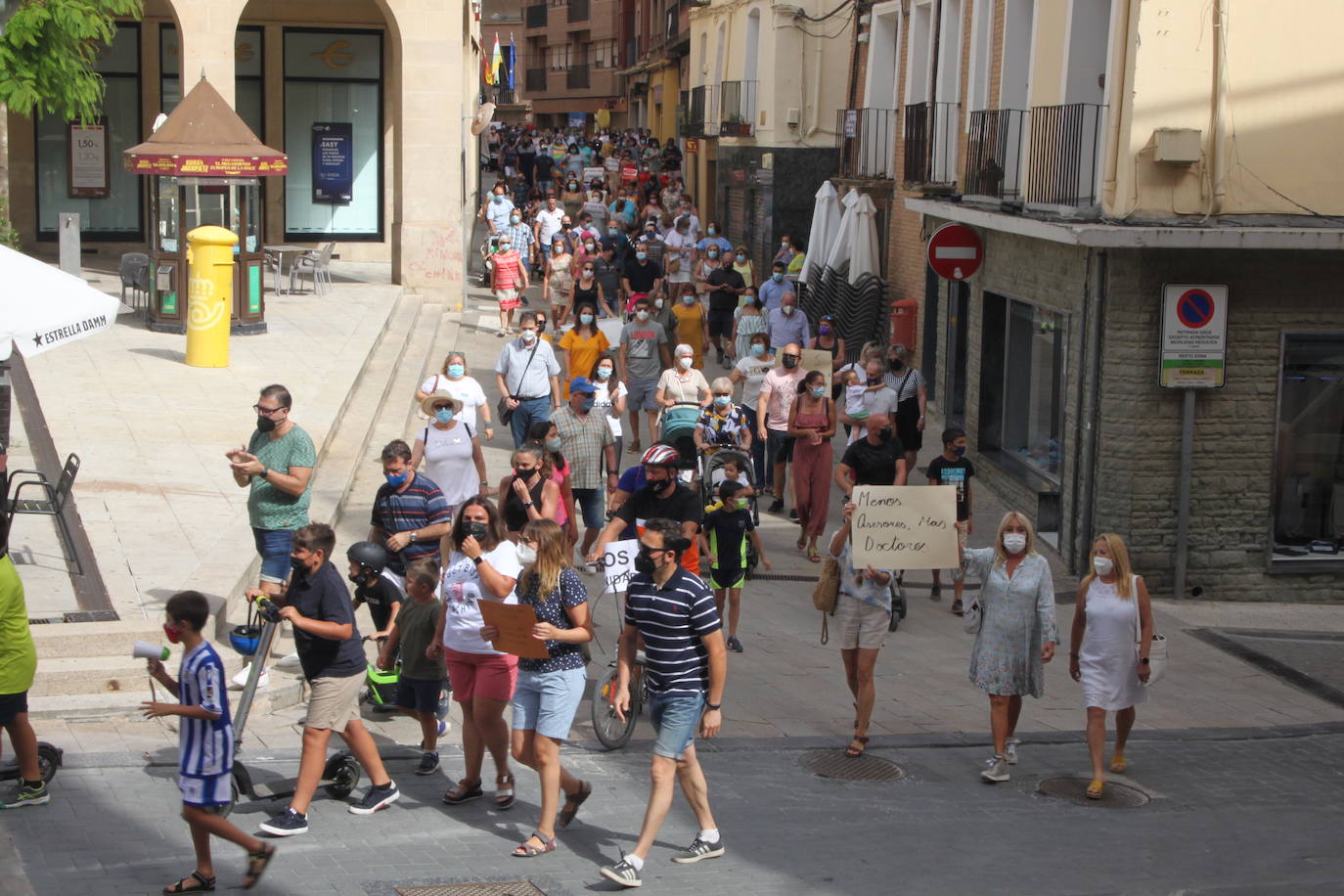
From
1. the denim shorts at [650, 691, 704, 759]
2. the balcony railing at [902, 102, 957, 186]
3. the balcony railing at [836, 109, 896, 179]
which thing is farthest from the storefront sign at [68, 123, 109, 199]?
the denim shorts at [650, 691, 704, 759]

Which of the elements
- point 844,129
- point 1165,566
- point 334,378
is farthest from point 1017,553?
point 844,129

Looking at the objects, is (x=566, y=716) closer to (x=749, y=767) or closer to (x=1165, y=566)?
(x=749, y=767)

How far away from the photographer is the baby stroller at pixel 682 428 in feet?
44.0

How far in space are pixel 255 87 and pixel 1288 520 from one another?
21.6 metres

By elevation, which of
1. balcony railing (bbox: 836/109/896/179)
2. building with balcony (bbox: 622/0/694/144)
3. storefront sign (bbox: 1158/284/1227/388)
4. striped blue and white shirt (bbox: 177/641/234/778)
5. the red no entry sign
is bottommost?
striped blue and white shirt (bbox: 177/641/234/778)

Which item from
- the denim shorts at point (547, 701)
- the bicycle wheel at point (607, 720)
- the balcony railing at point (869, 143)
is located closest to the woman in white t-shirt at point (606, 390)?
the bicycle wheel at point (607, 720)

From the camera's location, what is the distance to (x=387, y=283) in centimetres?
2789

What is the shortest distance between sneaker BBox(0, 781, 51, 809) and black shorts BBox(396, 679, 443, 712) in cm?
186

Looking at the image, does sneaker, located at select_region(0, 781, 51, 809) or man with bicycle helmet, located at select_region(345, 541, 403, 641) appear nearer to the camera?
sneaker, located at select_region(0, 781, 51, 809)

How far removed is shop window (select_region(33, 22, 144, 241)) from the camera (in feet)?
92.3

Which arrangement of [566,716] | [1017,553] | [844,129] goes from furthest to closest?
[844,129], [1017,553], [566,716]

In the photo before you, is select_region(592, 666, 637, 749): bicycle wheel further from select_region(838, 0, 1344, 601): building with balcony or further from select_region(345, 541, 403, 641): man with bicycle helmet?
select_region(838, 0, 1344, 601): building with balcony

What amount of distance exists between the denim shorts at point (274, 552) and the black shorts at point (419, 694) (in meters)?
1.64

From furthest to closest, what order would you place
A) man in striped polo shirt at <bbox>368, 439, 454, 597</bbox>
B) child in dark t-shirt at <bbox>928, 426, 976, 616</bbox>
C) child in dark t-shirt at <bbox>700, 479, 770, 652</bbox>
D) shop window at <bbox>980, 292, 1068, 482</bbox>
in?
shop window at <bbox>980, 292, 1068, 482</bbox>
child in dark t-shirt at <bbox>928, 426, 976, 616</bbox>
child in dark t-shirt at <bbox>700, 479, 770, 652</bbox>
man in striped polo shirt at <bbox>368, 439, 454, 597</bbox>
